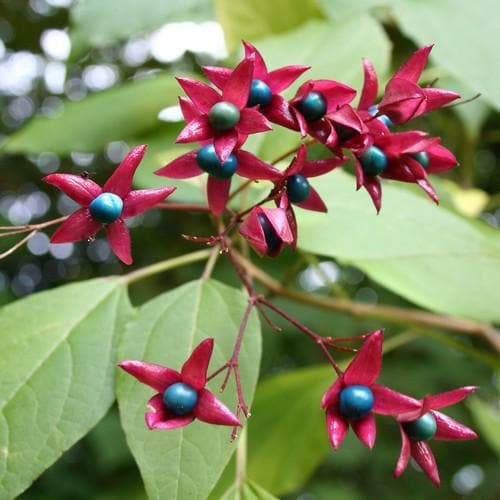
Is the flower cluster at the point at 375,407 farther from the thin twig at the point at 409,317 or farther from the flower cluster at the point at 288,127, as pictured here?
the thin twig at the point at 409,317

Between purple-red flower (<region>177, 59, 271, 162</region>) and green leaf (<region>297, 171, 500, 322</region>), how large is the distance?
10.5 inches

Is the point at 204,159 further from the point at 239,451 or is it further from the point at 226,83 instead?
the point at 239,451

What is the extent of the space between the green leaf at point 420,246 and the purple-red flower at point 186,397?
300 millimetres

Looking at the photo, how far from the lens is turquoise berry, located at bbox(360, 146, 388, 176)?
0.66m

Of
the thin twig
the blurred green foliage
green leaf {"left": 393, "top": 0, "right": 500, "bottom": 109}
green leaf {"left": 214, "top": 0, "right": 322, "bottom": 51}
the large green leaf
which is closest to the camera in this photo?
the large green leaf

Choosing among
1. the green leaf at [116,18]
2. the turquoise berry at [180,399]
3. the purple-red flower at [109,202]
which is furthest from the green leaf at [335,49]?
the turquoise berry at [180,399]

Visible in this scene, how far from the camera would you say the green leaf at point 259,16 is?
127cm

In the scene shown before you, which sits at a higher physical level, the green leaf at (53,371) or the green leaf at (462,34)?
the green leaf at (462,34)

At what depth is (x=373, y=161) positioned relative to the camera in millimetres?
660

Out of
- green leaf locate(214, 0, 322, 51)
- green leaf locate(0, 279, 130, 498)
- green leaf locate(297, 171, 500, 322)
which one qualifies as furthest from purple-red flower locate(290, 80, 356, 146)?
green leaf locate(214, 0, 322, 51)

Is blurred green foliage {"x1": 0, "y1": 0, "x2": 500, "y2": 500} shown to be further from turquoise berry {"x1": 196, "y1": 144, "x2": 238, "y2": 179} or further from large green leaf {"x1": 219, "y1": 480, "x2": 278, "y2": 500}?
turquoise berry {"x1": 196, "y1": 144, "x2": 238, "y2": 179}

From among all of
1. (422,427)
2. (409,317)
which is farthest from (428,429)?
(409,317)

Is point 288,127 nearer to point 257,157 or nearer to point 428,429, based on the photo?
point 257,157

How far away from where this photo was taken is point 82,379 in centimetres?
77
